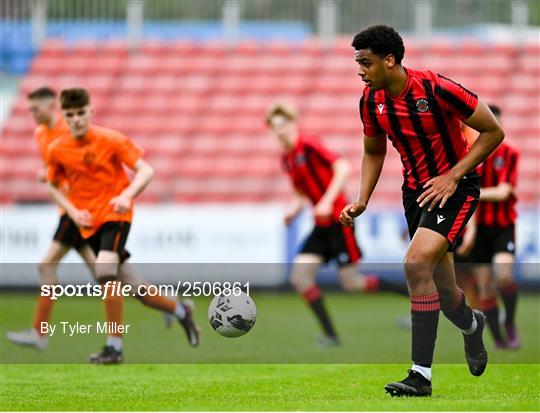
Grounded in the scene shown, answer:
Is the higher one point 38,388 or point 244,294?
point 244,294

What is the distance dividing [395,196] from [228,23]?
19.8 ft

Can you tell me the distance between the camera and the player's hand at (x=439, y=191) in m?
6.50

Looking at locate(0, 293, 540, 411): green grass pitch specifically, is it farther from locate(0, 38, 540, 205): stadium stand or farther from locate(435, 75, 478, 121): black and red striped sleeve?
locate(0, 38, 540, 205): stadium stand

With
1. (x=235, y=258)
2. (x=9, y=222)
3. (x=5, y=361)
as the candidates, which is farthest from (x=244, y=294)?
(x=9, y=222)

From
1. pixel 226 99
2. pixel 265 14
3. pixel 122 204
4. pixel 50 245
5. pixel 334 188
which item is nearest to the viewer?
pixel 122 204

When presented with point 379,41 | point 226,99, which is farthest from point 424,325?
point 226,99

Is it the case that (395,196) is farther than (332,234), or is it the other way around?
(395,196)

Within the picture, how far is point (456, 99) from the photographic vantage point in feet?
21.0

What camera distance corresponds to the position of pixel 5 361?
899 centimetres

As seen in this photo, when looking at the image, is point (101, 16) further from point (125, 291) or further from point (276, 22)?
point (125, 291)

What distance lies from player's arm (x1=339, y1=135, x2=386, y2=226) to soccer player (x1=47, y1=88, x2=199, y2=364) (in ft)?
7.18

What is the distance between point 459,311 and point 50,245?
4258 millimetres

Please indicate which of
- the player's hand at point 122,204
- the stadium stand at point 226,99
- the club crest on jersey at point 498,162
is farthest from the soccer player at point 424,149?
the stadium stand at point 226,99

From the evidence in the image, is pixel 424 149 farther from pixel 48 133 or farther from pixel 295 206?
pixel 48 133
